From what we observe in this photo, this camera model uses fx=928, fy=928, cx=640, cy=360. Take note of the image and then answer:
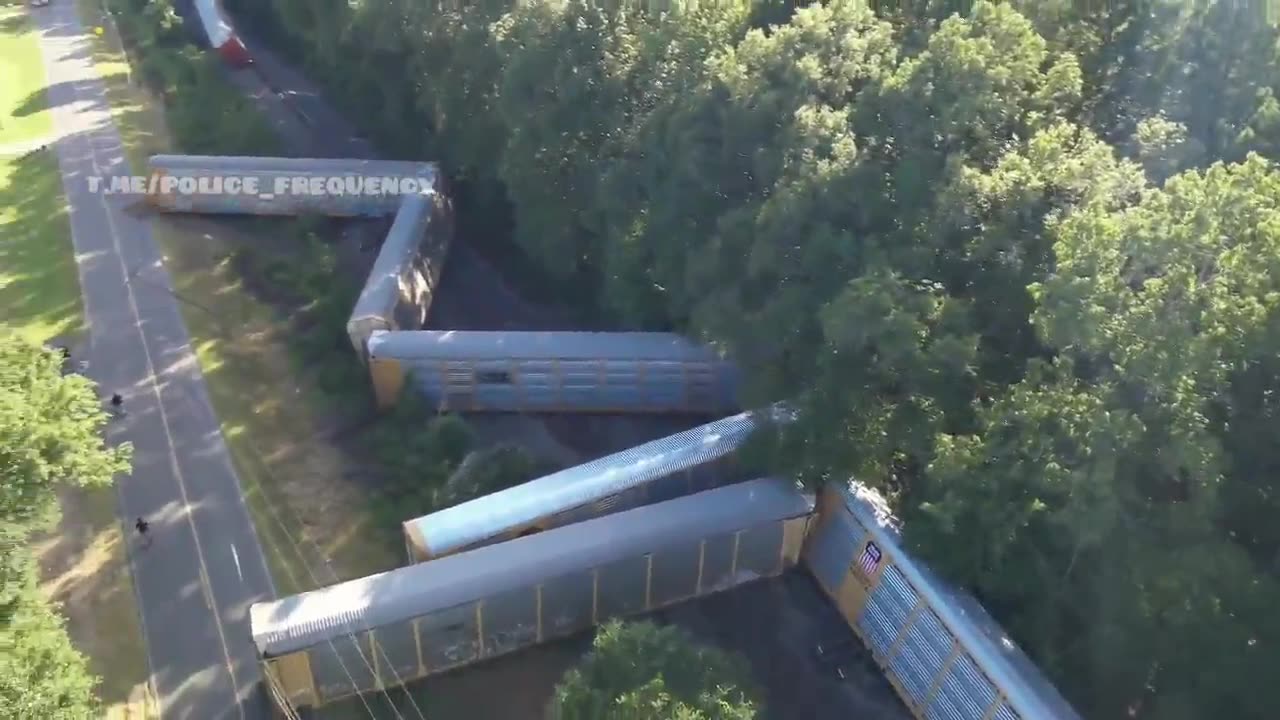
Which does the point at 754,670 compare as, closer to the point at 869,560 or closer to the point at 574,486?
the point at 869,560

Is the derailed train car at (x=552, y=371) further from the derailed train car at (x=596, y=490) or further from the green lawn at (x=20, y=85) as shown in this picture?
the green lawn at (x=20, y=85)

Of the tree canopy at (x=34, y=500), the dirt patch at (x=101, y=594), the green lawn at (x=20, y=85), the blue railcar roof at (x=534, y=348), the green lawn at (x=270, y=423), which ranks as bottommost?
the dirt patch at (x=101, y=594)

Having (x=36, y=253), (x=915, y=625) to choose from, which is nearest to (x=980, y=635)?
(x=915, y=625)

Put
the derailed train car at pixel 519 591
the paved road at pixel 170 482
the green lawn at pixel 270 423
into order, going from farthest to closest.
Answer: the green lawn at pixel 270 423 < the paved road at pixel 170 482 < the derailed train car at pixel 519 591

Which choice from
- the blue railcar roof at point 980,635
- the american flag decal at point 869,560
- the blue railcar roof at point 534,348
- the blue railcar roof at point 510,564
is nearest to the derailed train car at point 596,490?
the blue railcar roof at point 510,564

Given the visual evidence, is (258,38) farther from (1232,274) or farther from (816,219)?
(1232,274)

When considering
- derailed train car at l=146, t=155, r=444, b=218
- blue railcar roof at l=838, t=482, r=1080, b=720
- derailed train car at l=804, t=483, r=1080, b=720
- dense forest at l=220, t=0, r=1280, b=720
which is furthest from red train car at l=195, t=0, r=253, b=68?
blue railcar roof at l=838, t=482, r=1080, b=720
